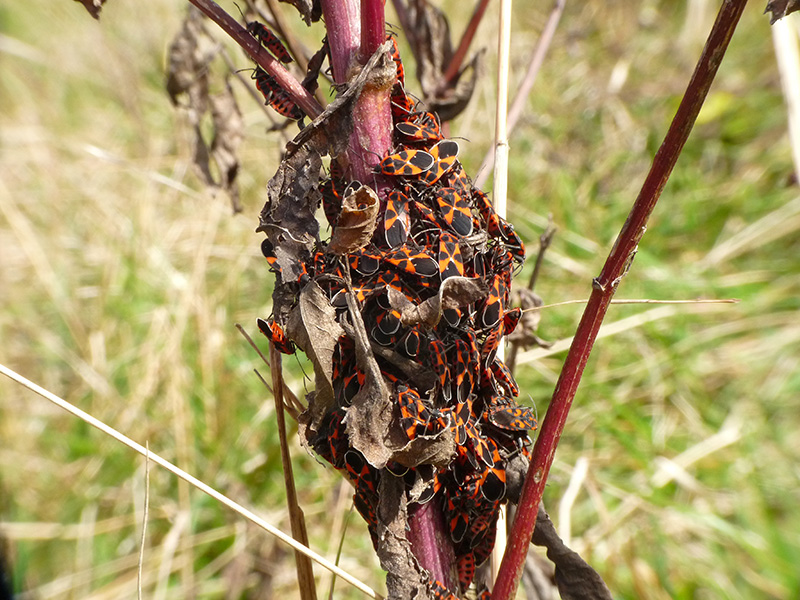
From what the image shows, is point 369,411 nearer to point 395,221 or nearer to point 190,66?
point 395,221

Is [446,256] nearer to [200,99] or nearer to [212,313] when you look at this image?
[200,99]

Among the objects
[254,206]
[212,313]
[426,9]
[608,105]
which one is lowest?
A: [212,313]

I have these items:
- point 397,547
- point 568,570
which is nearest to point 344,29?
point 397,547

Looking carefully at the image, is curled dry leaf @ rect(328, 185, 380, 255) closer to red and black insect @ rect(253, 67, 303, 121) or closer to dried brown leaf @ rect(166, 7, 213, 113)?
red and black insect @ rect(253, 67, 303, 121)

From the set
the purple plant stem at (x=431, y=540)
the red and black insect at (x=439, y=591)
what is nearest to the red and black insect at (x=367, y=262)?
the purple plant stem at (x=431, y=540)

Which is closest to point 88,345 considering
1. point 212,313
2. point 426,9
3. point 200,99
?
point 212,313
